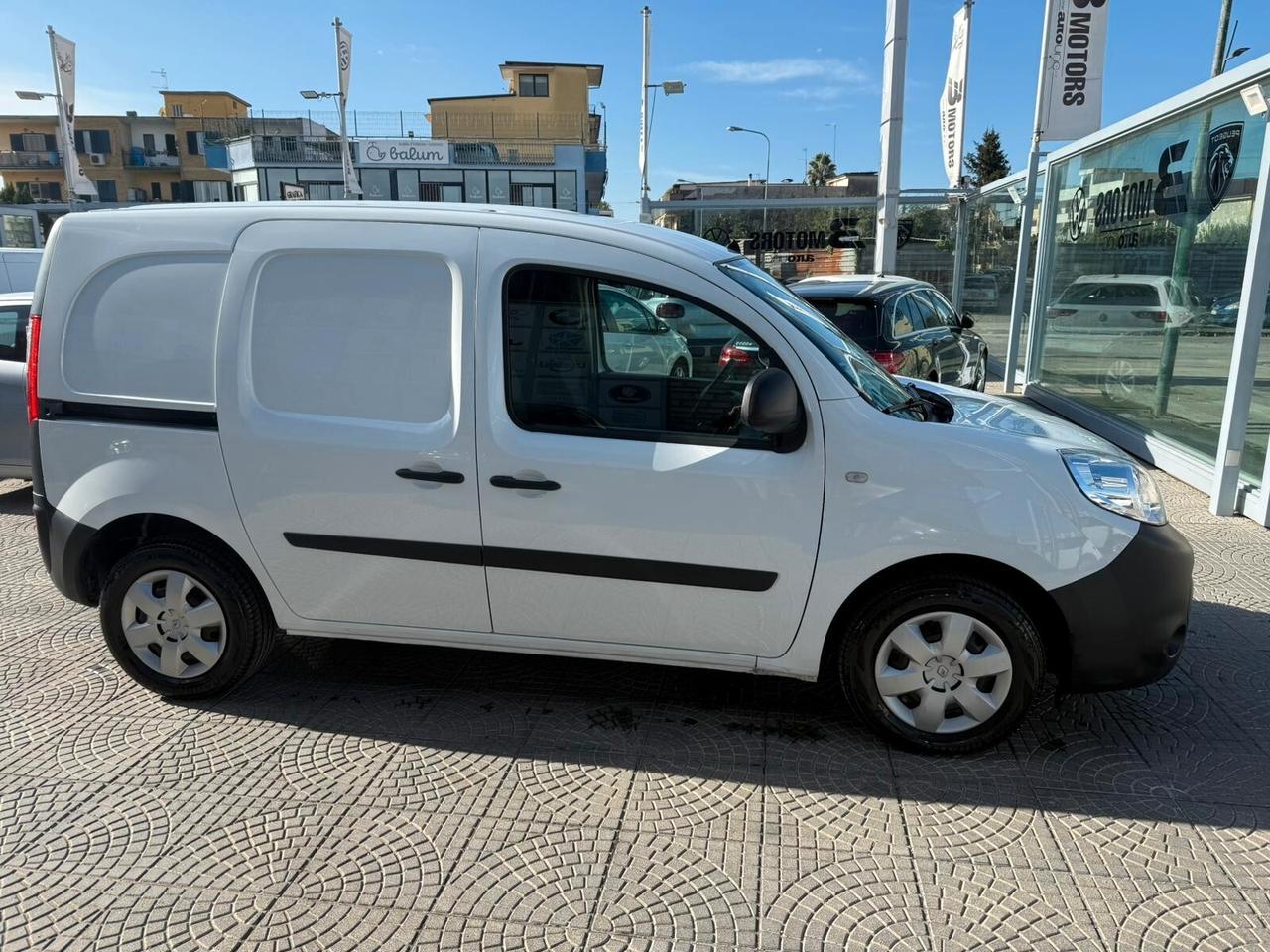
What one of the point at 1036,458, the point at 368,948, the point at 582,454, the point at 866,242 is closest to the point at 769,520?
the point at 582,454

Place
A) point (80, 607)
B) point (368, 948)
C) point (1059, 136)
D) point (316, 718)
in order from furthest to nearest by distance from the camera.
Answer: point (1059, 136), point (80, 607), point (316, 718), point (368, 948)

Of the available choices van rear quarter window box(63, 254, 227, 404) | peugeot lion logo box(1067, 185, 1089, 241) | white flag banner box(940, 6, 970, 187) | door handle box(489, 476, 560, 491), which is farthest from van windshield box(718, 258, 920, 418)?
white flag banner box(940, 6, 970, 187)

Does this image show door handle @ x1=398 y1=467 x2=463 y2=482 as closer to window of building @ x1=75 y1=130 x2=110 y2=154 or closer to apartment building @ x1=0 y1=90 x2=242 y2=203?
apartment building @ x1=0 y1=90 x2=242 y2=203

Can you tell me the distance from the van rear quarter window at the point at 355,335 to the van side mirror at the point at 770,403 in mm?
1073

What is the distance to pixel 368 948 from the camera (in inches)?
95.2

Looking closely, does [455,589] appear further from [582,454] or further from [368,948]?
[368,948]

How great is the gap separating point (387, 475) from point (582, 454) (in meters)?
0.73

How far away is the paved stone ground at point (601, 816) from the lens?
8.23 feet

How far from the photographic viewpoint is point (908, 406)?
3.46 metres

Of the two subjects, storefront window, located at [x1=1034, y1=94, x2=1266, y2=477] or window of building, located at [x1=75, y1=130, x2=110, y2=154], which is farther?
window of building, located at [x1=75, y1=130, x2=110, y2=154]

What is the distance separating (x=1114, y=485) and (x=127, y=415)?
3.67 m

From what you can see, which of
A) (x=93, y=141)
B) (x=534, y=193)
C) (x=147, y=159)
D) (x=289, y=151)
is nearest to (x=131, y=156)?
(x=147, y=159)

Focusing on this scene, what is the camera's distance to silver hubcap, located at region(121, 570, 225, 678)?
12.0 ft

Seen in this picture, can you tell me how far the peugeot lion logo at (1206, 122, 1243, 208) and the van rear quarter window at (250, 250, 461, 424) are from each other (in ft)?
21.6
